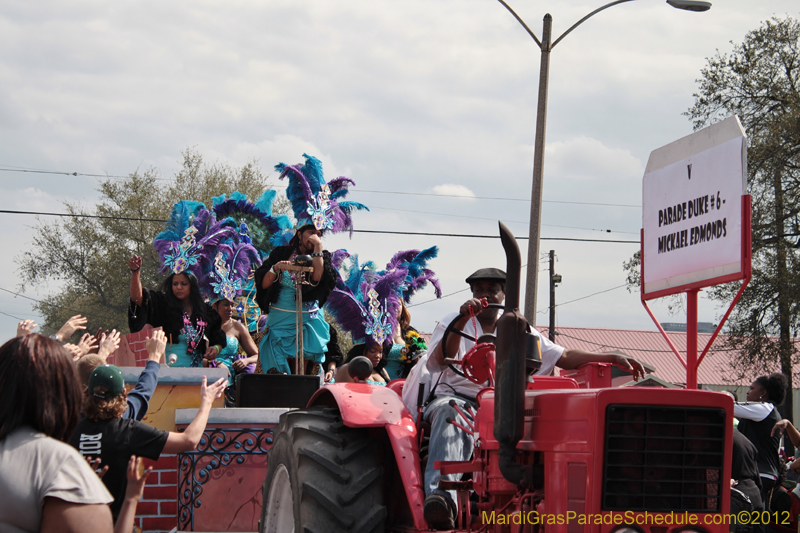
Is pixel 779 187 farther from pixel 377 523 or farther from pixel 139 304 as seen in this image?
pixel 377 523

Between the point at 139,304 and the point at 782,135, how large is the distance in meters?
18.2

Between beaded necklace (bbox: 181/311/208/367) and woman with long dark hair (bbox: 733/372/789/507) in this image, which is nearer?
woman with long dark hair (bbox: 733/372/789/507)

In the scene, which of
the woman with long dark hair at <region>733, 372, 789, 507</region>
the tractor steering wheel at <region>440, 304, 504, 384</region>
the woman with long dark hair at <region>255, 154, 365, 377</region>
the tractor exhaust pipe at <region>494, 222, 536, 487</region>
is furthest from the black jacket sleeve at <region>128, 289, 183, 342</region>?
the tractor exhaust pipe at <region>494, 222, 536, 487</region>

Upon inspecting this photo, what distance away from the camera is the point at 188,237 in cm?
993

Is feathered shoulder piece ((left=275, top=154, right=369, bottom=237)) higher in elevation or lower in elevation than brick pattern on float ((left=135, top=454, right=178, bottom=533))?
higher

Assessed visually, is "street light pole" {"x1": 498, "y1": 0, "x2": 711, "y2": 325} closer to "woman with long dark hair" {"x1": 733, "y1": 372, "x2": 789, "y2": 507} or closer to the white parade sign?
"woman with long dark hair" {"x1": 733, "y1": 372, "x2": 789, "y2": 507}

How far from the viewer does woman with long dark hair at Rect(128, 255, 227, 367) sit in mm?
8453

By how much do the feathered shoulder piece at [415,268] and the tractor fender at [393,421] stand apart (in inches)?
349

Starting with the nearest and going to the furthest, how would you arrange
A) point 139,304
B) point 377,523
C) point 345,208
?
point 377,523, point 139,304, point 345,208

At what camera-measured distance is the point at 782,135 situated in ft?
68.8

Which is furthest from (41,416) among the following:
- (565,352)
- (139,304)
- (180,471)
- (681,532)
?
(139,304)

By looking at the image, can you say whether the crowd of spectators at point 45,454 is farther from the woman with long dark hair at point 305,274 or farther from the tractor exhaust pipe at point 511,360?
the woman with long dark hair at point 305,274

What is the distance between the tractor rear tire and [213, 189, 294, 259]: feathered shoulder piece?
8046mm

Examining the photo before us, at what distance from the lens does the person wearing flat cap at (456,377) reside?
13.0 ft
